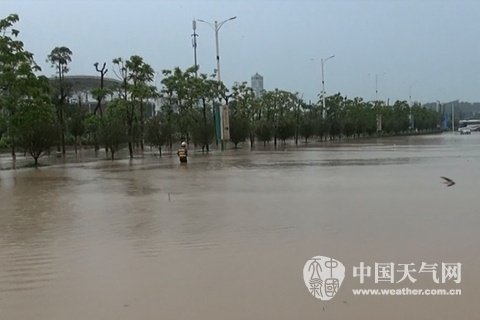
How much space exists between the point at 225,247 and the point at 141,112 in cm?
3496

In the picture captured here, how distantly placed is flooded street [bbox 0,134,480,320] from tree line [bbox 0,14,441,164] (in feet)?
38.2

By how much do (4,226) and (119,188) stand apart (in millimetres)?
5376

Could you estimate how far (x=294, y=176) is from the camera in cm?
1684

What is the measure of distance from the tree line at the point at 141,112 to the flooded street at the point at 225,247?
38.2ft

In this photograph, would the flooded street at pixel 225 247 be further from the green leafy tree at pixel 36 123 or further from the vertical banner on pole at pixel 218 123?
the vertical banner on pole at pixel 218 123

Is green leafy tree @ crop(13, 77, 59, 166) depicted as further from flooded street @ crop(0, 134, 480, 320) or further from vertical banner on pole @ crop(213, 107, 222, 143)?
vertical banner on pole @ crop(213, 107, 222, 143)

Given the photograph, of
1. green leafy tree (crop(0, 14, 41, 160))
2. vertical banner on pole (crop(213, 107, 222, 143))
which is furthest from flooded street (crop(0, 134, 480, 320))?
vertical banner on pole (crop(213, 107, 222, 143))

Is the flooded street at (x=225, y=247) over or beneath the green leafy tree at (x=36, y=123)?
beneath

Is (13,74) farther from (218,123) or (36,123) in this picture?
(218,123)

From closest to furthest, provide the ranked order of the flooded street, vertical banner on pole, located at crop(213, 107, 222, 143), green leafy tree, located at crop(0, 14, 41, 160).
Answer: the flooded street, green leafy tree, located at crop(0, 14, 41, 160), vertical banner on pole, located at crop(213, 107, 222, 143)

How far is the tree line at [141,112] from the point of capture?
80.8 ft

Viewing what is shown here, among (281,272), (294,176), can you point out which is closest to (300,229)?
(281,272)

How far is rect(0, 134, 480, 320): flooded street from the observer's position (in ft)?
16.3

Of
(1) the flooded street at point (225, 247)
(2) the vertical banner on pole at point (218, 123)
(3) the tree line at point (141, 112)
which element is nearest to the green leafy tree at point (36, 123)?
(3) the tree line at point (141, 112)
